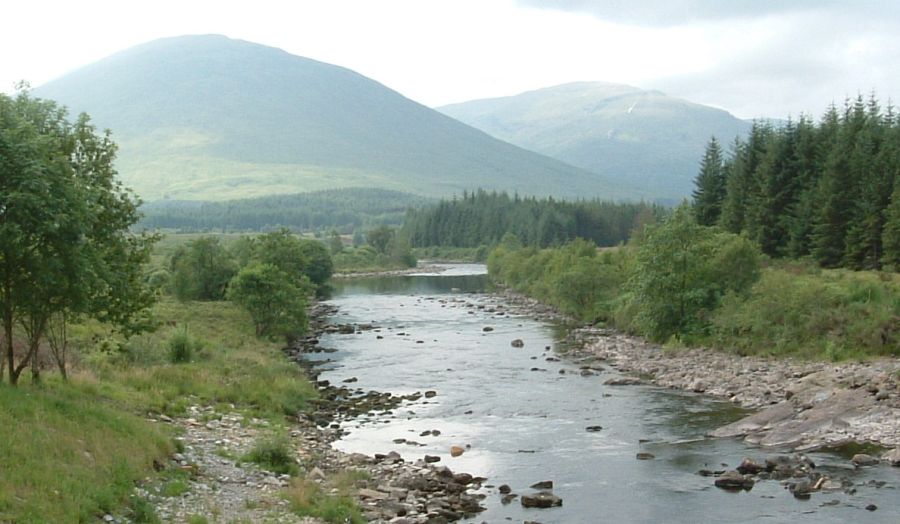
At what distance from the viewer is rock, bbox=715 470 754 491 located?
27.9m

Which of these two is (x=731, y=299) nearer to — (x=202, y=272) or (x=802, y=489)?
(x=802, y=489)

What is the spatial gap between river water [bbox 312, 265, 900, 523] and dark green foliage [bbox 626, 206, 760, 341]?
8.57m

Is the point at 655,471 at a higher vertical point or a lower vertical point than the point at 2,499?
lower

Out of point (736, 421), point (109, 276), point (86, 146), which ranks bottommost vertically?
point (736, 421)

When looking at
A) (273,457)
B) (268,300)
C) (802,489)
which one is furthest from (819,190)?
(273,457)

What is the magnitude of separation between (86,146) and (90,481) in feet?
42.1

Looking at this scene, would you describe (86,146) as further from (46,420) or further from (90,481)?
(90,481)

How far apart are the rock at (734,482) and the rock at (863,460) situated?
4654mm

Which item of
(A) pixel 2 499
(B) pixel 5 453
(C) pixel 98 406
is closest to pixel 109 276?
(C) pixel 98 406

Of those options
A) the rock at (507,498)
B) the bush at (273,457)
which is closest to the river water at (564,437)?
the rock at (507,498)

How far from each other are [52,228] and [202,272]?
69.4 m

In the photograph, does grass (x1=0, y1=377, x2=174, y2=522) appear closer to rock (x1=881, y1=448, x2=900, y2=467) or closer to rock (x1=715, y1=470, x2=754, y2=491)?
rock (x1=715, y1=470, x2=754, y2=491)

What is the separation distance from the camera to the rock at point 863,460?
2996 cm

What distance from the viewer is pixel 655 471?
1187 inches
